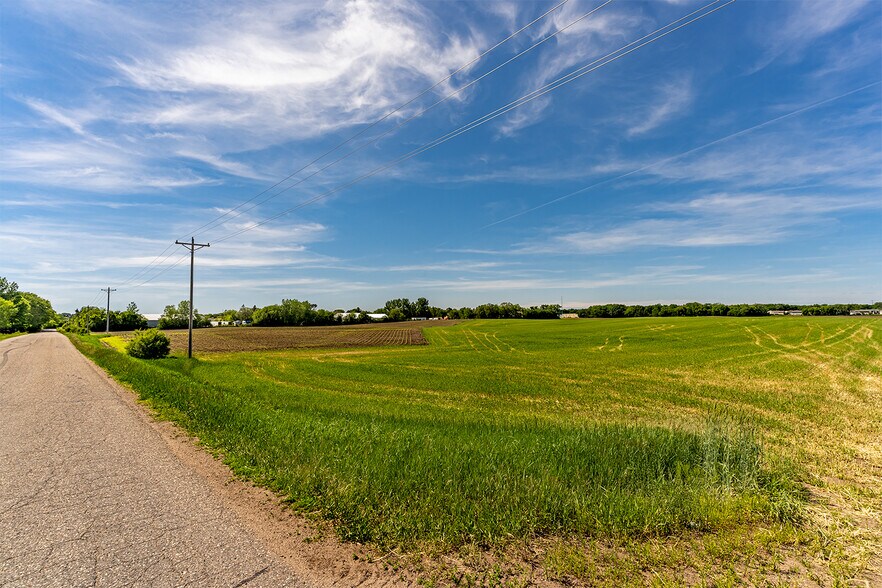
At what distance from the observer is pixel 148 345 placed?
1341 inches

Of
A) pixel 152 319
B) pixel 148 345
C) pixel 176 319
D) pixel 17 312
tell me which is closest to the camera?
pixel 148 345

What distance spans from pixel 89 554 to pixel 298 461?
3265 mm

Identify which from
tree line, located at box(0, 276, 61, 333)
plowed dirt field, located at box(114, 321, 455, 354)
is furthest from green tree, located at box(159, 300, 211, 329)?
plowed dirt field, located at box(114, 321, 455, 354)

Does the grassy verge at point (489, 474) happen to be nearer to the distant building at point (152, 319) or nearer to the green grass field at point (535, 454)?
the green grass field at point (535, 454)

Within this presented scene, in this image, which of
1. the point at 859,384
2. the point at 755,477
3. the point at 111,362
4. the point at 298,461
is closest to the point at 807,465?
the point at 755,477

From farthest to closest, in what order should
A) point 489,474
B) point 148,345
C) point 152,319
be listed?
point 152,319
point 148,345
point 489,474

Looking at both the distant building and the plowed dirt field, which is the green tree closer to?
the distant building

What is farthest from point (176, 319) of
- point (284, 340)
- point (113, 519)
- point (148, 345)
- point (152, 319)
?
point (113, 519)

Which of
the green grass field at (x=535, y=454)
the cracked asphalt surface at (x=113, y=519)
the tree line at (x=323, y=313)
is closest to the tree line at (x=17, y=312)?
the tree line at (x=323, y=313)

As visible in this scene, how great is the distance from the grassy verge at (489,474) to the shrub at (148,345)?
85.8 ft

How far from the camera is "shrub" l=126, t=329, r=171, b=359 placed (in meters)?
34.0

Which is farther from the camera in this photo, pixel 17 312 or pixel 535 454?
pixel 17 312

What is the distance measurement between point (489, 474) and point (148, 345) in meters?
37.3

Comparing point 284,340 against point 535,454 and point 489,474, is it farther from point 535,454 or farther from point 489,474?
point 489,474
